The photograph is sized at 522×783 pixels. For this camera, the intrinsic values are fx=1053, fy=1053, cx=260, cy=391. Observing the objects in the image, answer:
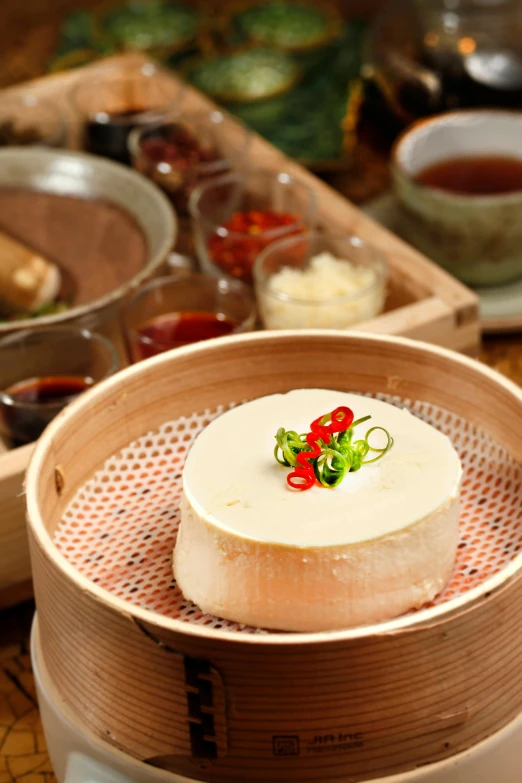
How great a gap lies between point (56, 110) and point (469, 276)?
0.86m

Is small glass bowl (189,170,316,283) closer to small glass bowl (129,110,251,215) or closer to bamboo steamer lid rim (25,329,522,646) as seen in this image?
small glass bowl (129,110,251,215)

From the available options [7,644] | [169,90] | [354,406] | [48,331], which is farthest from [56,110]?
[354,406]

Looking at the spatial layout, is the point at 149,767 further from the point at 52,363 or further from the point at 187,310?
the point at 187,310

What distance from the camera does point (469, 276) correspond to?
5.59 ft

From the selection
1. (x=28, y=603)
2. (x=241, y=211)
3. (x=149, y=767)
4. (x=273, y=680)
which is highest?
(x=273, y=680)

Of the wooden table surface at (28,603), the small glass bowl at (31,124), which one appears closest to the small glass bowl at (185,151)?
the small glass bowl at (31,124)

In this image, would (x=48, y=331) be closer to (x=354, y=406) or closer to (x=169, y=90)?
(x=354, y=406)

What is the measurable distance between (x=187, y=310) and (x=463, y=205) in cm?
46

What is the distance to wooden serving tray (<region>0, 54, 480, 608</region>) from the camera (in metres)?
1.16

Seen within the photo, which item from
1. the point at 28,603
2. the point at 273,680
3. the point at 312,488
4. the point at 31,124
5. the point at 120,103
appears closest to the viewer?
the point at 273,680

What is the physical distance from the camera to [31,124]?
6.63 feet

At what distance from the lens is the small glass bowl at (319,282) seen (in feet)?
4.77

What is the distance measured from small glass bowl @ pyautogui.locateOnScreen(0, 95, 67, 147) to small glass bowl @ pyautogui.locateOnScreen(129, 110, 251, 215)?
0.15 m

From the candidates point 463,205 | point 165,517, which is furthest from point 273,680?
point 463,205
